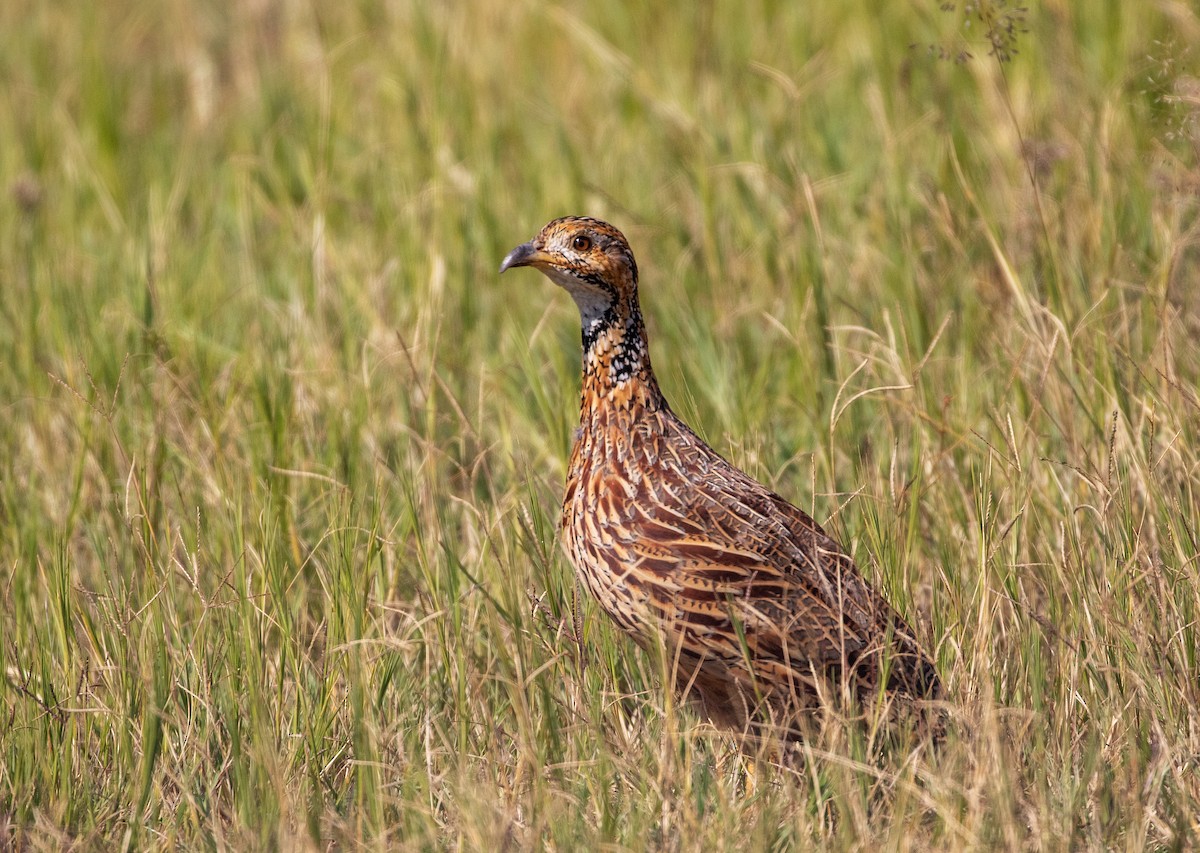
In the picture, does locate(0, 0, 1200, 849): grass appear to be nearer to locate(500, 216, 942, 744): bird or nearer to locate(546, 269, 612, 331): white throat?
locate(500, 216, 942, 744): bird

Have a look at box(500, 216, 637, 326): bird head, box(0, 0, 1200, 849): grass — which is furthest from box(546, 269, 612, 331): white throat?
box(0, 0, 1200, 849): grass

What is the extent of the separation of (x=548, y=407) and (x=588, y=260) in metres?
1.12

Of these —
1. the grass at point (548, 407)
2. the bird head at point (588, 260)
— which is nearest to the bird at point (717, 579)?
the bird head at point (588, 260)

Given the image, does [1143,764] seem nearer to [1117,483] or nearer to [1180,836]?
[1180,836]

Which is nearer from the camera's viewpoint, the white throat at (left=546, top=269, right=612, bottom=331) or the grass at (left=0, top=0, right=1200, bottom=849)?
the grass at (left=0, top=0, right=1200, bottom=849)

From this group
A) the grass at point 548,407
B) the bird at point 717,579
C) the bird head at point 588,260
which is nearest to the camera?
the grass at point 548,407

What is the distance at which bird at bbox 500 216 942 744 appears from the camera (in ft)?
12.6

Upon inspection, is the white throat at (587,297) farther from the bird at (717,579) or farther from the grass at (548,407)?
the grass at (548,407)

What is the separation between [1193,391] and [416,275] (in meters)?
2.97

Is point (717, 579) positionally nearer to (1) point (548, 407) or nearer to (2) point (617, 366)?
(2) point (617, 366)

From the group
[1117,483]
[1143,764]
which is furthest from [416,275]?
[1143,764]

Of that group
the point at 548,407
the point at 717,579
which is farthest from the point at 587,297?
the point at 548,407

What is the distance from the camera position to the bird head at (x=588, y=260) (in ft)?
13.9

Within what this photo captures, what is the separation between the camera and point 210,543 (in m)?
4.80
